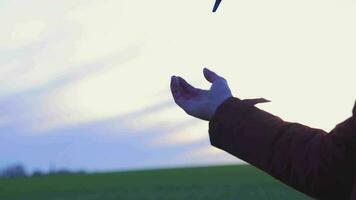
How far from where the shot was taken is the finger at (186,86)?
1.74 meters

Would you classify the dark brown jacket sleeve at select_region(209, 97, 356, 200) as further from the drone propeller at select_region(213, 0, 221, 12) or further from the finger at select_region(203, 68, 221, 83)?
the drone propeller at select_region(213, 0, 221, 12)

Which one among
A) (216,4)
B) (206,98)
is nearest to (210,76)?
(206,98)

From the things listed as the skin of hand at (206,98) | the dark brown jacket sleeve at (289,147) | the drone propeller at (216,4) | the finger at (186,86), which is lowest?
the dark brown jacket sleeve at (289,147)

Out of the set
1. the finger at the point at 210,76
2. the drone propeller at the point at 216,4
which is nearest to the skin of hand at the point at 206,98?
the finger at the point at 210,76

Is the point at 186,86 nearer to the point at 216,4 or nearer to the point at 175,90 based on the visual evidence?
the point at 175,90

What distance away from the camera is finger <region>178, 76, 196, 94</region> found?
1.74 m

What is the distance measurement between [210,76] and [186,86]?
0.21ft

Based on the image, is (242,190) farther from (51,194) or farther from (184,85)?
(184,85)

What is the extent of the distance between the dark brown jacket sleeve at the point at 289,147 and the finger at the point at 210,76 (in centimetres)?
6

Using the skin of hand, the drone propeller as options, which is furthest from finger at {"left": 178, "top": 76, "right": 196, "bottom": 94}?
the drone propeller

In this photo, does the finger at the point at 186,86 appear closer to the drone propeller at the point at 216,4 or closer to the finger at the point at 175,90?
the finger at the point at 175,90

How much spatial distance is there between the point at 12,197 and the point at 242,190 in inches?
197

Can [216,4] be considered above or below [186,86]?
above

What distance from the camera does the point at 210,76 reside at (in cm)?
172
